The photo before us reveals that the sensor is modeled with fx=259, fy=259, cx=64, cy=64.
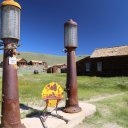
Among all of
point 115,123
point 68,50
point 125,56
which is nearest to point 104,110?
point 115,123

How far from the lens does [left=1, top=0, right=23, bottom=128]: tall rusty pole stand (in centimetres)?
536

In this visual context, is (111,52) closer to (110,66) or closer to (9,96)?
(110,66)

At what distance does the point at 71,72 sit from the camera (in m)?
7.64

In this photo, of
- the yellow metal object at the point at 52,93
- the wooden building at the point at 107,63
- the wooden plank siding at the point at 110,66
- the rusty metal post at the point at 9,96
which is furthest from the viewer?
the wooden building at the point at 107,63

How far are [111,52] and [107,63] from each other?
4.57 ft

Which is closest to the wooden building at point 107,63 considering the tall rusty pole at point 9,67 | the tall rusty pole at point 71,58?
the tall rusty pole at point 71,58

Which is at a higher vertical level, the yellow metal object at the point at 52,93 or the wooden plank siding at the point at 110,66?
the wooden plank siding at the point at 110,66

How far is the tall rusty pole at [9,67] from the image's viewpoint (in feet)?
17.6

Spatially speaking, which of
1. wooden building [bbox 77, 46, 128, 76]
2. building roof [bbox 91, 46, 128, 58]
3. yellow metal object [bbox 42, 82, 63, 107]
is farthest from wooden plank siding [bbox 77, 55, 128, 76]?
yellow metal object [bbox 42, 82, 63, 107]

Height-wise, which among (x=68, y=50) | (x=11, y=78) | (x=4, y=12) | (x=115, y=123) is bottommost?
(x=115, y=123)

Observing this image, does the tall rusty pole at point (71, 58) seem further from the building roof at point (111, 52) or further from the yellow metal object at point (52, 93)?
the building roof at point (111, 52)

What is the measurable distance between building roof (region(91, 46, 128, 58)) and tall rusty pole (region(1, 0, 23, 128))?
23.7 meters

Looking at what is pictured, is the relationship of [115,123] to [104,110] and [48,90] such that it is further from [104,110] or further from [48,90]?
[48,90]

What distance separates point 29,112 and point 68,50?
2263 millimetres
